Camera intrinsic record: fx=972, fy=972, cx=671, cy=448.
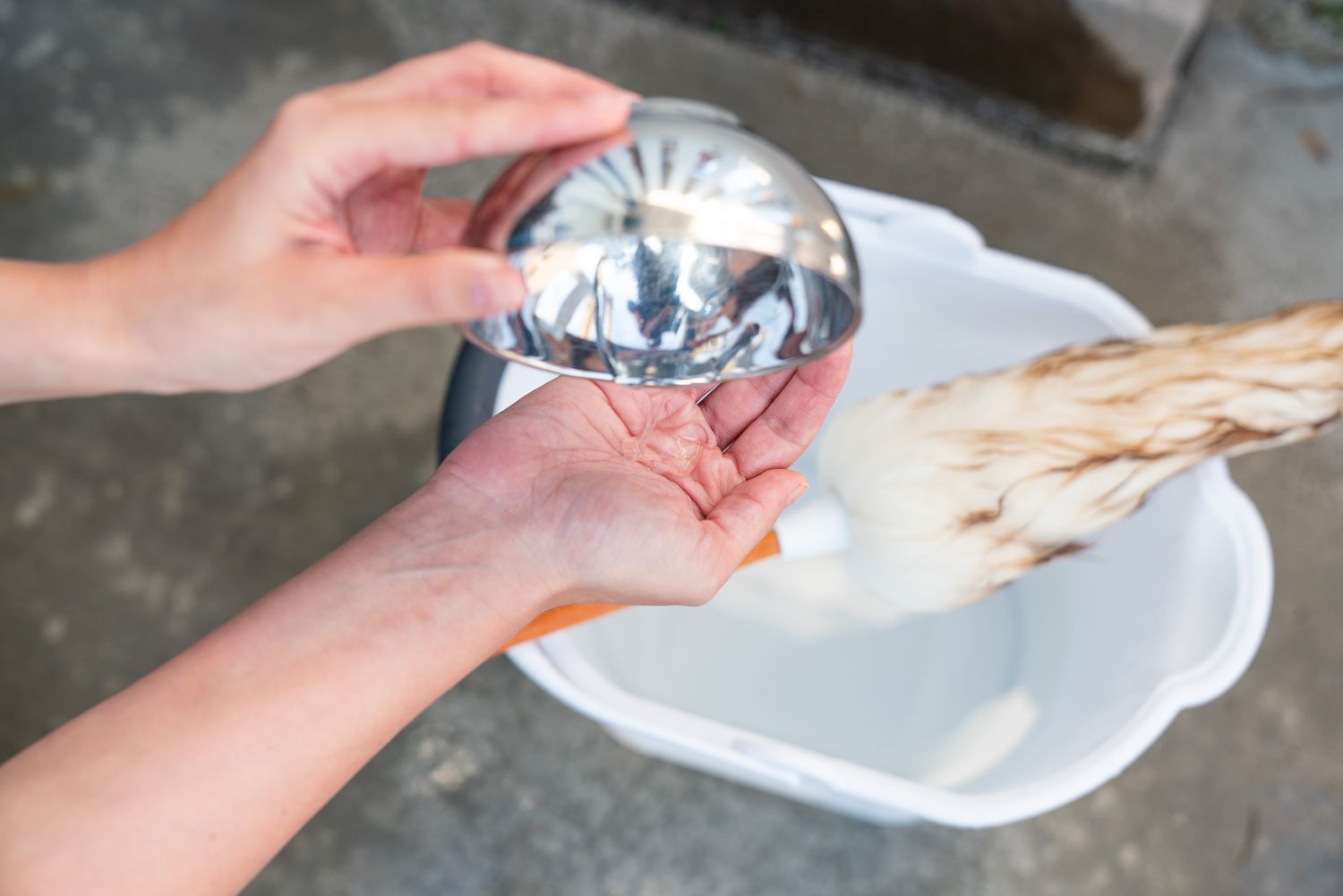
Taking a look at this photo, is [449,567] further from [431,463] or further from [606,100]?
[431,463]

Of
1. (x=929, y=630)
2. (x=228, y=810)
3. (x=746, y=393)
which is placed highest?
(x=746, y=393)

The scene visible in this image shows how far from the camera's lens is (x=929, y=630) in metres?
1.09

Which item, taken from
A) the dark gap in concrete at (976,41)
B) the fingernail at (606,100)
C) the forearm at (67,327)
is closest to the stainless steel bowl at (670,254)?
the fingernail at (606,100)

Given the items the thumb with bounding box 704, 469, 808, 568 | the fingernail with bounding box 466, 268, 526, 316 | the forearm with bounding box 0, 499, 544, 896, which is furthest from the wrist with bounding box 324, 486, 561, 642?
the fingernail with bounding box 466, 268, 526, 316

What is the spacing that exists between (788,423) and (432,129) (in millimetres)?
387

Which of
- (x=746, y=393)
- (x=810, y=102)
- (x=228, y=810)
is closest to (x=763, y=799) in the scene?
(x=746, y=393)

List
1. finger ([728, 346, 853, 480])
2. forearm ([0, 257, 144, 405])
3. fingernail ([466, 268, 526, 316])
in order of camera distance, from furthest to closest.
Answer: finger ([728, 346, 853, 480]) < forearm ([0, 257, 144, 405]) < fingernail ([466, 268, 526, 316])

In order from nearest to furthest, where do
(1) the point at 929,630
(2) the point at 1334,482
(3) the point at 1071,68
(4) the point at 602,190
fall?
(4) the point at 602,190 → (1) the point at 929,630 → (2) the point at 1334,482 → (3) the point at 1071,68

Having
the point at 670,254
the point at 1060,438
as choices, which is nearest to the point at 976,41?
the point at 1060,438

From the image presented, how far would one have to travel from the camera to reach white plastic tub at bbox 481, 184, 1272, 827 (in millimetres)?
770

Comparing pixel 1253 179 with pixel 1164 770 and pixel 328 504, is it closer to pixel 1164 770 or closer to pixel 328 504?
pixel 1164 770

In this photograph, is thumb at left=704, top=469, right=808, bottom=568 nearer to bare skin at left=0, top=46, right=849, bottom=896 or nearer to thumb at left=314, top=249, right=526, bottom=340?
bare skin at left=0, top=46, right=849, bottom=896

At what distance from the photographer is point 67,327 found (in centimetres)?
63

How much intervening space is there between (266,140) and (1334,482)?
1413 millimetres
